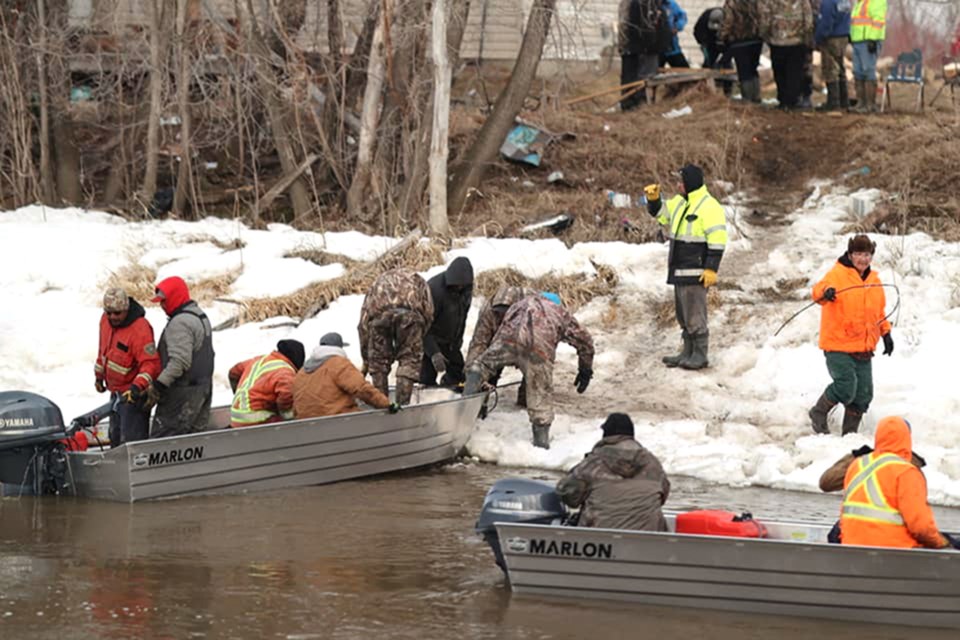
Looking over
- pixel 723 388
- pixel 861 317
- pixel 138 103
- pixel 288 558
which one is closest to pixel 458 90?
pixel 138 103

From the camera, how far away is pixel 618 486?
9.18 meters

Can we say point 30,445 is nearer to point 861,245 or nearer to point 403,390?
point 403,390

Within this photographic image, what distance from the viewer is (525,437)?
13727 mm

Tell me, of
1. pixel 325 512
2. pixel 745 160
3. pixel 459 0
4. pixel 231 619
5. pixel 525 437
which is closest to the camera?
pixel 231 619

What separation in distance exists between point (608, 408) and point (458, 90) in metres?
13.4

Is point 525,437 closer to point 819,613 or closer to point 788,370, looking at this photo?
point 788,370

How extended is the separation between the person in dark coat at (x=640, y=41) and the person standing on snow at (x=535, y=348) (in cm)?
1033

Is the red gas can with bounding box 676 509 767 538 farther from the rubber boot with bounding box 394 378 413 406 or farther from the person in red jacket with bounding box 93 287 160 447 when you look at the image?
the person in red jacket with bounding box 93 287 160 447

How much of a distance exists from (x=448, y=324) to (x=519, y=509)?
4.71m

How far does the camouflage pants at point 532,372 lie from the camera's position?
13094mm

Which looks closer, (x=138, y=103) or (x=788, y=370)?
(x=788, y=370)

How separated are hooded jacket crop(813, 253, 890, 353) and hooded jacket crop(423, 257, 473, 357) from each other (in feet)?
10.3

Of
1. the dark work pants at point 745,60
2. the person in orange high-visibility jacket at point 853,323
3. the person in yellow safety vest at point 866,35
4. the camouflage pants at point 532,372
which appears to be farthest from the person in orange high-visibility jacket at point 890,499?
the dark work pants at point 745,60

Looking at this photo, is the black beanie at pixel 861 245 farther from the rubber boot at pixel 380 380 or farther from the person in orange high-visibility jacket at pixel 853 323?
the rubber boot at pixel 380 380
